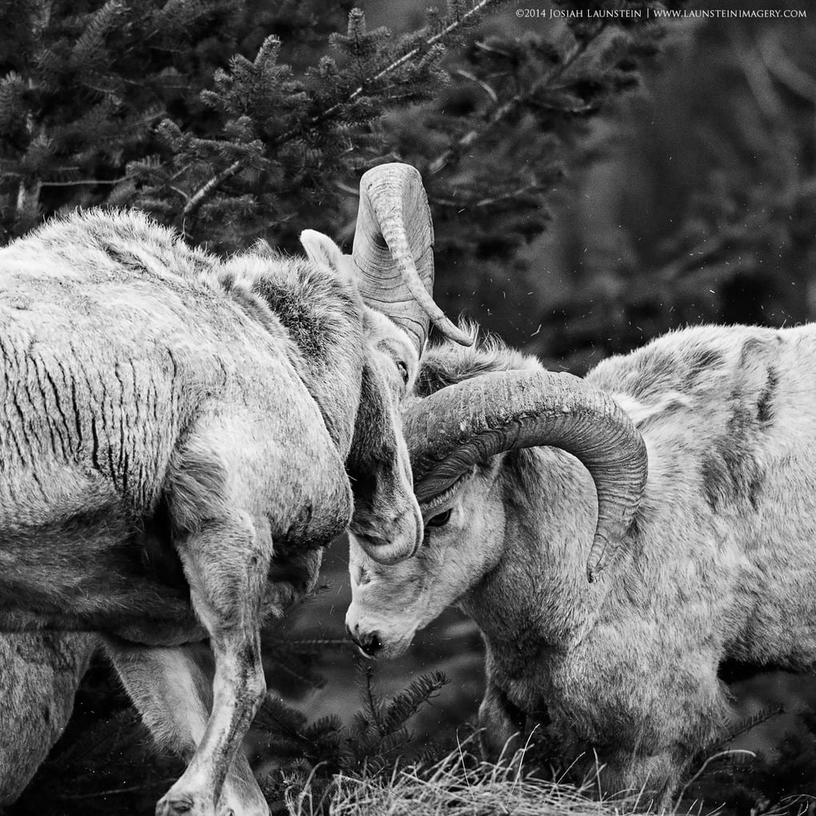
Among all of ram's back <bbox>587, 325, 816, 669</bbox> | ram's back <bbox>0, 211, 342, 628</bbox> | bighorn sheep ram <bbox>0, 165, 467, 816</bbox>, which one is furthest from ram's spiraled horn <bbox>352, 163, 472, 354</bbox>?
ram's back <bbox>0, 211, 342, 628</bbox>

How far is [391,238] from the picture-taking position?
23.3 feet

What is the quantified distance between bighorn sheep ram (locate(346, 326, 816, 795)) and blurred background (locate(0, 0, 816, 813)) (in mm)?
605

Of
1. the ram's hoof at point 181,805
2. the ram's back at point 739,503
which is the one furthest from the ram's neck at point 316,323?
the ram's back at point 739,503

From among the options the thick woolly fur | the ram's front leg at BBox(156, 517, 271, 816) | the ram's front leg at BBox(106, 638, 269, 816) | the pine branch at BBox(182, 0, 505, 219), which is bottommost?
the ram's front leg at BBox(106, 638, 269, 816)

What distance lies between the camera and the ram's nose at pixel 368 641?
23.0 feet

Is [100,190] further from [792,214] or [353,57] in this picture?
[792,214]

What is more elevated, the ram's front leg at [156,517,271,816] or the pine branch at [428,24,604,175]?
the pine branch at [428,24,604,175]

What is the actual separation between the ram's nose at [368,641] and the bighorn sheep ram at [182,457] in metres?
0.68

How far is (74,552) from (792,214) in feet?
24.9

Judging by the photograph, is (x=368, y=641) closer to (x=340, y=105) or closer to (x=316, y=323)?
(x=316, y=323)

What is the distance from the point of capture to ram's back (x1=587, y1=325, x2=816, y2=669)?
7.24 metres

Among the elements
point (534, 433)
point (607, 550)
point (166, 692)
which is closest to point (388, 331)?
point (534, 433)

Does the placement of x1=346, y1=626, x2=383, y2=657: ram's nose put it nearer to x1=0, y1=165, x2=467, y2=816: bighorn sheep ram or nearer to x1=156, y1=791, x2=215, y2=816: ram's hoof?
x1=0, y1=165, x2=467, y2=816: bighorn sheep ram

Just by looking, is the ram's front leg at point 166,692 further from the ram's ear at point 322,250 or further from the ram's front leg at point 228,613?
the ram's ear at point 322,250
